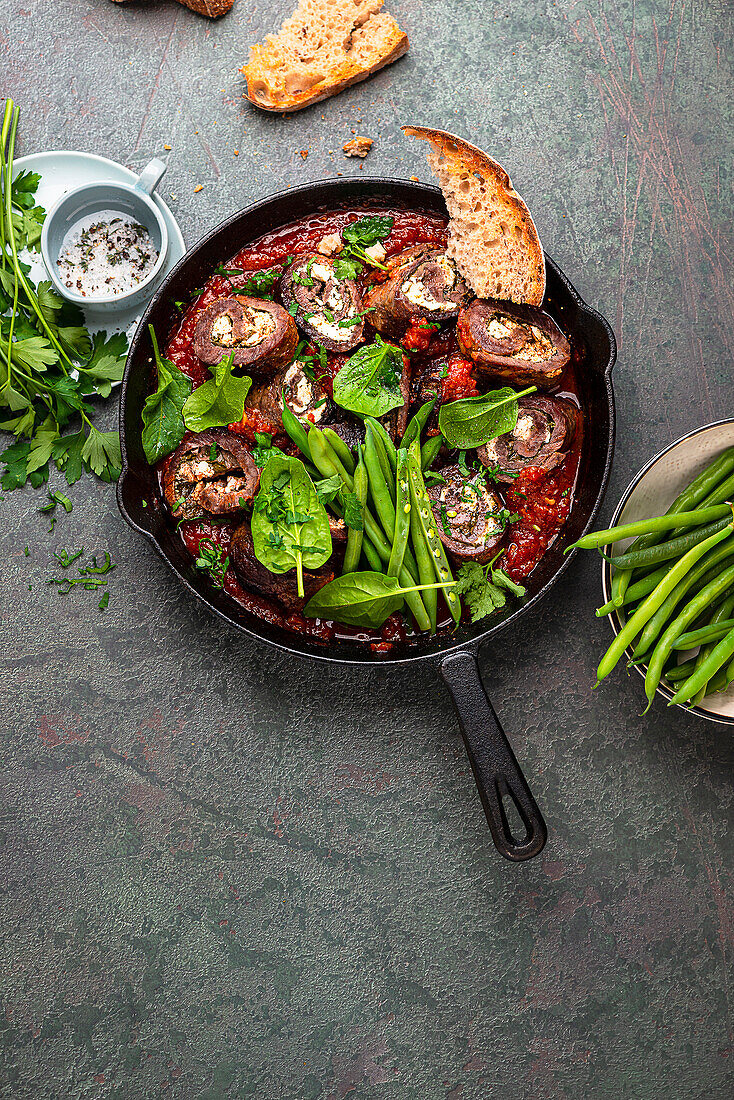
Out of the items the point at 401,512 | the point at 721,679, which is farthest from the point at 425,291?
the point at 721,679

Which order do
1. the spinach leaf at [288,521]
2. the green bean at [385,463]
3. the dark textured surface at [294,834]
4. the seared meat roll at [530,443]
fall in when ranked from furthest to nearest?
the dark textured surface at [294,834]
the seared meat roll at [530,443]
the green bean at [385,463]
the spinach leaf at [288,521]

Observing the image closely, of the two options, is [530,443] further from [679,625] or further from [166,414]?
[166,414]

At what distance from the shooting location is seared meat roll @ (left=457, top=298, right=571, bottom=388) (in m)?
2.45

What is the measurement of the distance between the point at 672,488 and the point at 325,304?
1.34m

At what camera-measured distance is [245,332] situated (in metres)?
2.46

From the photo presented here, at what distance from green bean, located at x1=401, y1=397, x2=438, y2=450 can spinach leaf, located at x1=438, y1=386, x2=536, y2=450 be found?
81 mm

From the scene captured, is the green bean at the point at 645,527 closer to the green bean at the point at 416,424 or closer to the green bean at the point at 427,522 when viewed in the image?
the green bean at the point at 427,522

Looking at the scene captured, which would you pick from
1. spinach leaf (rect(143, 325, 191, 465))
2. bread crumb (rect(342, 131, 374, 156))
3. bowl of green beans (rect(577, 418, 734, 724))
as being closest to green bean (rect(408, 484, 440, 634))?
bowl of green beans (rect(577, 418, 734, 724))

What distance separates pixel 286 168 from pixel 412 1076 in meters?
3.34

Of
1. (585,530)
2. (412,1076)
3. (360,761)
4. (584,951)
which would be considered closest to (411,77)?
(585,530)

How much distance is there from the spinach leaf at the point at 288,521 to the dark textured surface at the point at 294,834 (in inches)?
22.0

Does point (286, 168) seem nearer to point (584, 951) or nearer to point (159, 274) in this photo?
point (159, 274)

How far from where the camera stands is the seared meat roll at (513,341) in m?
2.45

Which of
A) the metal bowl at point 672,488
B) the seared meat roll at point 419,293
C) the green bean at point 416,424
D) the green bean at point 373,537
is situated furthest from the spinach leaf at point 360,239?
the metal bowl at point 672,488
